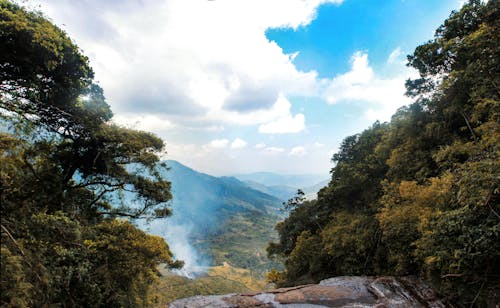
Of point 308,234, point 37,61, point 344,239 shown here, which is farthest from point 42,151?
point 308,234

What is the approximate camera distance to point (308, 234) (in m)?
23.5

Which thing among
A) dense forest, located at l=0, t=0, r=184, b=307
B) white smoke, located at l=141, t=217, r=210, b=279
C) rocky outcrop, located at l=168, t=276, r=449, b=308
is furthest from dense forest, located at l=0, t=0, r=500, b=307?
white smoke, located at l=141, t=217, r=210, b=279

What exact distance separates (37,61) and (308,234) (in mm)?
22721

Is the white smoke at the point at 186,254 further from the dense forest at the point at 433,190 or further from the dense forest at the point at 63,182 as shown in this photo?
the dense forest at the point at 63,182

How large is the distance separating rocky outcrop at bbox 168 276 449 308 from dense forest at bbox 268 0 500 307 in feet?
2.69

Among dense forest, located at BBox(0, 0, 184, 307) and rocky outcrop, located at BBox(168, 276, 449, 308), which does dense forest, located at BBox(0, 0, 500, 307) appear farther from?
rocky outcrop, located at BBox(168, 276, 449, 308)

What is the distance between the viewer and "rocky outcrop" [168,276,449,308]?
8594mm

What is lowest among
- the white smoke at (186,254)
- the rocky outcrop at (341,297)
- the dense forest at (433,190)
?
the white smoke at (186,254)

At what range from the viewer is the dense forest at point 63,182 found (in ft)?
16.6

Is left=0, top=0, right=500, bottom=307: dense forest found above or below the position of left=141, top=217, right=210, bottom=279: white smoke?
above

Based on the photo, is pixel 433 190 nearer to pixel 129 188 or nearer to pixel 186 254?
pixel 129 188

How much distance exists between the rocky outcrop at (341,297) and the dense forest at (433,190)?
82cm

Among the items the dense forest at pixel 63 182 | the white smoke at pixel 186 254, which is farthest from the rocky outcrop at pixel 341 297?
the white smoke at pixel 186 254

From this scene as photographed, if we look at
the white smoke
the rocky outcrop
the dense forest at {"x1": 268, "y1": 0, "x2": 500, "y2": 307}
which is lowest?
the white smoke
